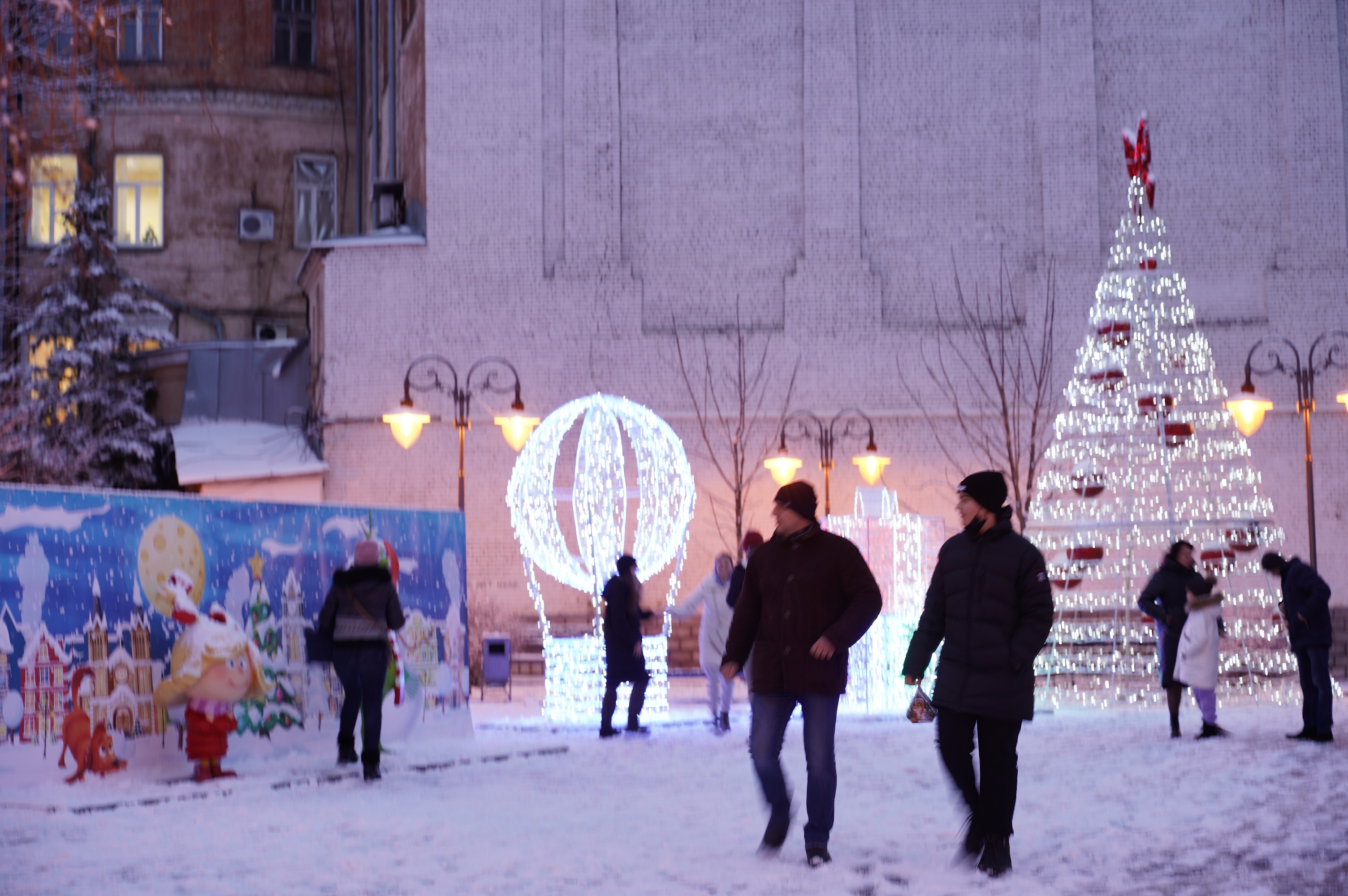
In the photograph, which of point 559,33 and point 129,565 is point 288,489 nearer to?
point 559,33

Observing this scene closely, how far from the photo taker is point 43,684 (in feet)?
33.6

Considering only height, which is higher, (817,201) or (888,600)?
(817,201)

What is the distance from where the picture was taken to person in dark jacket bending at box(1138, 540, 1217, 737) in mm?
14094

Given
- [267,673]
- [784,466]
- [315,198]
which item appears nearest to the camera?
[267,673]

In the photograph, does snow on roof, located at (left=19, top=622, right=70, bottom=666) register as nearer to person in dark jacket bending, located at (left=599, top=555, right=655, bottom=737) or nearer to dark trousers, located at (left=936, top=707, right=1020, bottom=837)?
person in dark jacket bending, located at (left=599, top=555, right=655, bottom=737)

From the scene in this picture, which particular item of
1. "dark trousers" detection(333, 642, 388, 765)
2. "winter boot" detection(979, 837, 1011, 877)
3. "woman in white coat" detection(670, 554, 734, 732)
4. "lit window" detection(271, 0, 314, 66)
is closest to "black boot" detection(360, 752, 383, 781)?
"dark trousers" detection(333, 642, 388, 765)

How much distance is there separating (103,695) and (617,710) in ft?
26.1

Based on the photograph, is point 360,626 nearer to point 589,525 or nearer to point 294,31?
point 589,525

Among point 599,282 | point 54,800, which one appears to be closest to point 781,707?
point 54,800

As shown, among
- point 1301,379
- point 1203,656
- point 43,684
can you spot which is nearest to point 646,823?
point 43,684

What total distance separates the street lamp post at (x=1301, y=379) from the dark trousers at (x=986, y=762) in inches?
523

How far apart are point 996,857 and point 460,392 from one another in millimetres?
14095

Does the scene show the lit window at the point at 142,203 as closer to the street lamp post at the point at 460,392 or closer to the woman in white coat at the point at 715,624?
the street lamp post at the point at 460,392

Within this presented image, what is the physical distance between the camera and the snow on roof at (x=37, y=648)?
33.2ft
